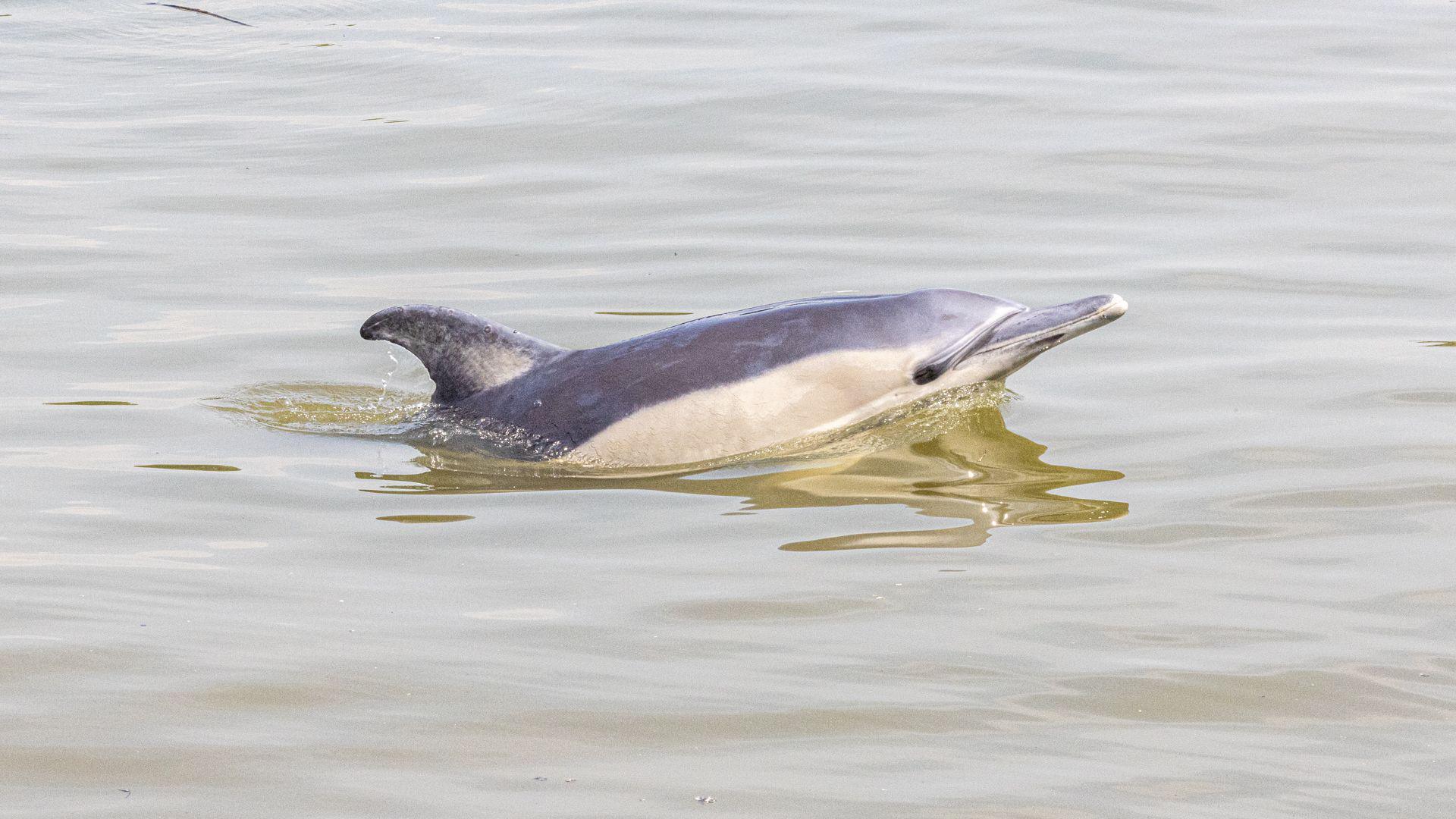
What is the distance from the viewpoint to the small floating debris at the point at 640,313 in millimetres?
8953

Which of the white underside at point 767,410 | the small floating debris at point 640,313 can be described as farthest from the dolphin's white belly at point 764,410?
the small floating debris at point 640,313

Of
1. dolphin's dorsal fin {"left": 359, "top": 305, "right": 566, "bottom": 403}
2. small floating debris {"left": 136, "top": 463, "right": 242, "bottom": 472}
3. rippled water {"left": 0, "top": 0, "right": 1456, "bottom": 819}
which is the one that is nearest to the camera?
rippled water {"left": 0, "top": 0, "right": 1456, "bottom": 819}

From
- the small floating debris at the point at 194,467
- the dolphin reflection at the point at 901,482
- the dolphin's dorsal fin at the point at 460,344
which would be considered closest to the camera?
the dolphin reflection at the point at 901,482

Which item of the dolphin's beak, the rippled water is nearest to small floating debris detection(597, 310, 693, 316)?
the rippled water

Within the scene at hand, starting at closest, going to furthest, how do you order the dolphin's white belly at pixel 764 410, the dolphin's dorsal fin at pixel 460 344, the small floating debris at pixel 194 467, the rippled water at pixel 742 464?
the rippled water at pixel 742 464, the small floating debris at pixel 194 467, the dolphin's white belly at pixel 764 410, the dolphin's dorsal fin at pixel 460 344

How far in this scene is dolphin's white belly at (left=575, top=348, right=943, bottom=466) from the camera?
703cm

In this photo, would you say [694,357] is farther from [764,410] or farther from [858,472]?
[858,472]

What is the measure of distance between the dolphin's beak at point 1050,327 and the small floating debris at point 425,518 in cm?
210

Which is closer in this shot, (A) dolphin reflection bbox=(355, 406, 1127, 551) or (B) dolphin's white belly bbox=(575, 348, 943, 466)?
(A) dolphin reflection bbox=(355, 406, 1127, 551)

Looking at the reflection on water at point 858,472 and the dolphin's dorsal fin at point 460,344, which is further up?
the dolphin's dorsal fin at point 460,344

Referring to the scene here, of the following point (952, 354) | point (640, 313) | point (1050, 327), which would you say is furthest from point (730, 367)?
point (640, 313)

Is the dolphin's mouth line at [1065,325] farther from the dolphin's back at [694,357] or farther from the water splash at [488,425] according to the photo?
the water splash at [488,425]

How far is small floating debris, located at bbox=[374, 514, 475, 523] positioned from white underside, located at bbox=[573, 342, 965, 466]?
0.75 metres

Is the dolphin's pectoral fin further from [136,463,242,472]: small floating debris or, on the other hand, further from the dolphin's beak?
[136,463,242,472]: small floating debris
